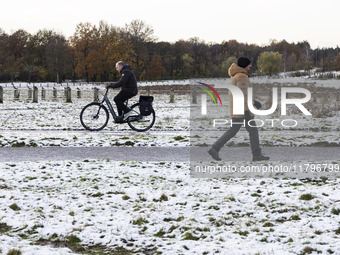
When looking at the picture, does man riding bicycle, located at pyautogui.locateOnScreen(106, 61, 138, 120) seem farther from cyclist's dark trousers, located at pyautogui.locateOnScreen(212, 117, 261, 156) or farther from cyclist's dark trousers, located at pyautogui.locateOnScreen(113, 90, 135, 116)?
cyclist's dark trousers, located at pyautogui.locateOnScreen(212, 117, 261, 156)

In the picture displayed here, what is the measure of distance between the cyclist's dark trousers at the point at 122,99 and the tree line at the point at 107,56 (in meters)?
51.5

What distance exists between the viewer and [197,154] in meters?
8.88

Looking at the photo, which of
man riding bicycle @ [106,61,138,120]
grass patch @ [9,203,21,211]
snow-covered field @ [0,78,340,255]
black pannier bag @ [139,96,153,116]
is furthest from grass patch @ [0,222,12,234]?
black pannier bag @ [139,96,153,116]

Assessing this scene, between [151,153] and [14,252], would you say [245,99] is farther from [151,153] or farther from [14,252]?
[14,252]

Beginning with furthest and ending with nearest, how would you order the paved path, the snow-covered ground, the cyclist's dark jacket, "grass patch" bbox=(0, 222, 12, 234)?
the cyclist's dark jacket < the paved path < "grass patch" bbox=(0, 222, 12, 234) < the snow-covered ground

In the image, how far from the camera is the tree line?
7012 cm

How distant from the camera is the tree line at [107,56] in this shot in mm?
70125

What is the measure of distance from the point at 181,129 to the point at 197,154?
14.4 feet

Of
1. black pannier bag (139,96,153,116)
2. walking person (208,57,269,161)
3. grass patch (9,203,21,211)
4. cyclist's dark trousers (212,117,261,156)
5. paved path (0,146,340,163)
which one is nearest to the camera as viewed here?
grass patch (9,203,21,211)

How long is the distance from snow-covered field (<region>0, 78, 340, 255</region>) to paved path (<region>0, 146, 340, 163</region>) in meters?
0.55

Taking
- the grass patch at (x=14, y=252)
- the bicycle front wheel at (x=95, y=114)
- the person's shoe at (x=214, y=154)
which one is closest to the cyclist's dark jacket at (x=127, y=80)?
the bicycle front wheel at (x=95, y=114)

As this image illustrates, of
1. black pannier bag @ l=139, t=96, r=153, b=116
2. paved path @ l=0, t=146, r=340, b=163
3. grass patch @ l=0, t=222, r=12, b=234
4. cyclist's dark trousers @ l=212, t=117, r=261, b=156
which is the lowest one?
grass patch @ l=0, t=222, r=12, b=234

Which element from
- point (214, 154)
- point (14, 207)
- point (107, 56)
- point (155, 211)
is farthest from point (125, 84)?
point (107, 56)

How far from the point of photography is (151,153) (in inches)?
354
